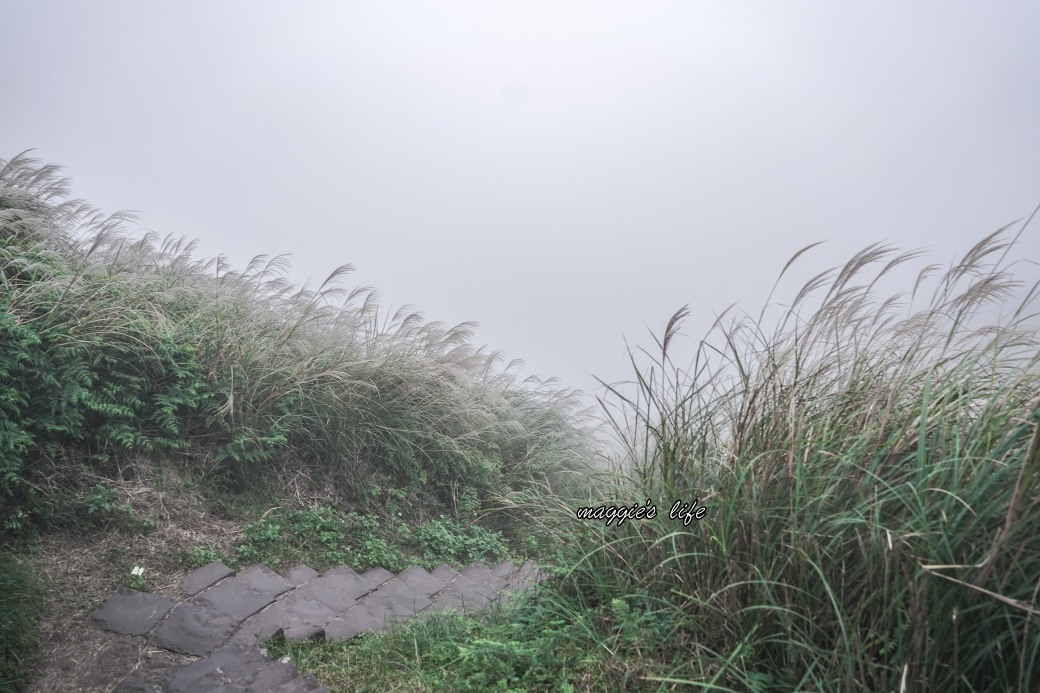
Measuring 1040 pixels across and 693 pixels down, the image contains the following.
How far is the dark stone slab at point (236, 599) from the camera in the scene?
380 centimetres

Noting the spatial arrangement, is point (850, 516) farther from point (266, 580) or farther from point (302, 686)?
point (266, 580)

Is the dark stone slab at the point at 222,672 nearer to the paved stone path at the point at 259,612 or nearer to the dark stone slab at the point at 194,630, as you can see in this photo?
the paved stone path at the point at 259,612

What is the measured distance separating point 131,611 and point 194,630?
431 mm

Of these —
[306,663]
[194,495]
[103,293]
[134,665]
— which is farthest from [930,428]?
[103,293]

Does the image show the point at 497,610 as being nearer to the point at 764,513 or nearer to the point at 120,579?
the point at 764,513

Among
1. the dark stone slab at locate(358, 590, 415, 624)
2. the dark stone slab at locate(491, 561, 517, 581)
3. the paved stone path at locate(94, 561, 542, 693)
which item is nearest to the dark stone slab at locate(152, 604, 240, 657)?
the paved stone path at locate(94, 561, 542, 693)

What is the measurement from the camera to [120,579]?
3.97 m

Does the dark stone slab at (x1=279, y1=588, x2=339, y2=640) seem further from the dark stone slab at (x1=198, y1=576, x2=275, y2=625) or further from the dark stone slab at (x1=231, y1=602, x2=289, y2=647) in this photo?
the dark stone slab at (x1=198, y1=576, x2=275, y2=625)

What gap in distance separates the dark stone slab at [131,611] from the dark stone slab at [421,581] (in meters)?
1.41

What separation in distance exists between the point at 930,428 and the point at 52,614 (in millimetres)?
4249

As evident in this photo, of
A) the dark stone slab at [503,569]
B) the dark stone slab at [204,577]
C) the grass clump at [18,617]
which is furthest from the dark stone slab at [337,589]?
the grass clump at [18,617]

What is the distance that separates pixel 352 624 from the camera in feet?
12.2

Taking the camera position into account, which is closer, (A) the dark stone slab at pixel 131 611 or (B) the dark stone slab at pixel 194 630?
(B) the dark stone slab at pixel 194 630

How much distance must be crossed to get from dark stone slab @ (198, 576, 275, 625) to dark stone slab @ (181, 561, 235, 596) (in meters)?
0.06
